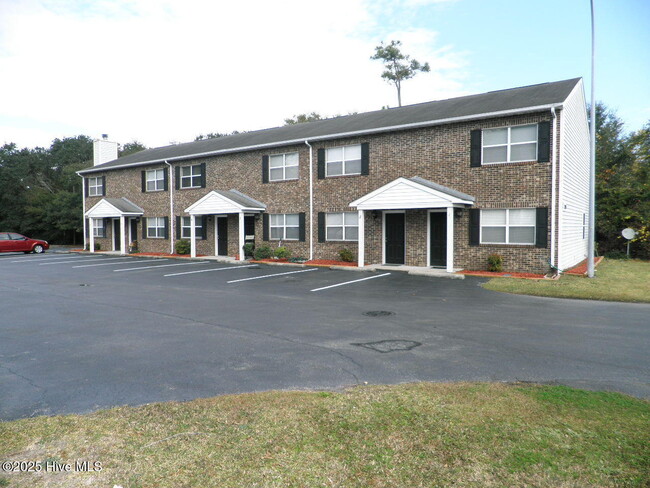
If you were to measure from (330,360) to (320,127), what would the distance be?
18.0 metres

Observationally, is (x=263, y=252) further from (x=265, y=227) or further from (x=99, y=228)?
(x=99, y=228)

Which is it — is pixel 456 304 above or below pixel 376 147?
below

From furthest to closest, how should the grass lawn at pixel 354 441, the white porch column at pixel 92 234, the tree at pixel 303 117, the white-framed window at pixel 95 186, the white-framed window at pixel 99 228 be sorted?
1. the tree at pixel 303 117
2. the white-framed window at pixel 95 186
3. the white-framed window at pixel 99 228
4. the white porch column at pixel 92 234
5. the grass lawn at pixel 354 441

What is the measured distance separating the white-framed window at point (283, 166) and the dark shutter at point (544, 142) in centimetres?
1038

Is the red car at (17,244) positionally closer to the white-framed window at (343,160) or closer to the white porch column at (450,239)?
the white-framed window at (343,160)

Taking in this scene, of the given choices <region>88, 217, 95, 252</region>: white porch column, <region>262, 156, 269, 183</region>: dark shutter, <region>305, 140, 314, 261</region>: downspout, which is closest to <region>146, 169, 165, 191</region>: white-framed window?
<region>88, 217, 95, 252</region>: white porch column

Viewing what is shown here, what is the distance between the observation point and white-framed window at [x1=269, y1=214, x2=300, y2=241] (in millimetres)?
20750

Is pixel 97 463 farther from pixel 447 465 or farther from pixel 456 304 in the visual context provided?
pixel 456 304

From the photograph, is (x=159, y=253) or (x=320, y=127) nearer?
(x=320, y=127)

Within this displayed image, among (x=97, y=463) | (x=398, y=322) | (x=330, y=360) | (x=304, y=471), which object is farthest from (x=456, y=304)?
(x=97, y=463)

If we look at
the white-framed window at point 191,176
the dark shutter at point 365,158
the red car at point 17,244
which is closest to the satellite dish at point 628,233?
the dark shutter at point 365,158

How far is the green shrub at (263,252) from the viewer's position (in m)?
20.8

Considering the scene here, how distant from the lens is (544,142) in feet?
47.5

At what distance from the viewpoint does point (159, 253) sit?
25906 mm
